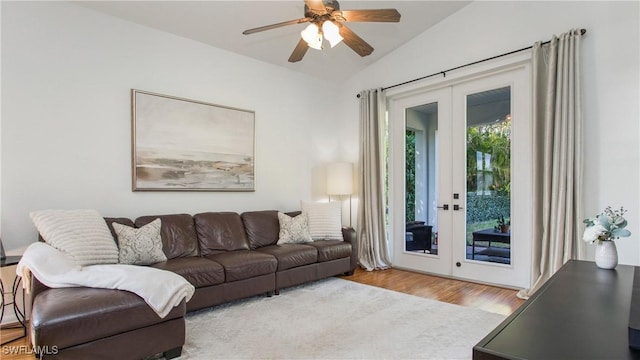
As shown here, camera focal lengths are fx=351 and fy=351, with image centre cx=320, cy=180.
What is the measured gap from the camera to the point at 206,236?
381 cm

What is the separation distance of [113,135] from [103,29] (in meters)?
1.06

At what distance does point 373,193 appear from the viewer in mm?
5035

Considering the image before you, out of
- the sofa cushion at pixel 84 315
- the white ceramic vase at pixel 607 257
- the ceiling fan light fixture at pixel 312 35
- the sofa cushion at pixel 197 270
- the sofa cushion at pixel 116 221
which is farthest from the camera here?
the sofa cushion at pixel 116 221

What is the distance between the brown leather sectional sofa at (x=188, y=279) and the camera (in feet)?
6.42

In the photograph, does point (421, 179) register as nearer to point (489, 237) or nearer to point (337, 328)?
point (489, 237)

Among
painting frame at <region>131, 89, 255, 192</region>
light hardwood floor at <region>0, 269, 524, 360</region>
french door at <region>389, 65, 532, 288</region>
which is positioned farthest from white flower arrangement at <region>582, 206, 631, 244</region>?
painting frame at <region>131, 89, 255, 192</region>

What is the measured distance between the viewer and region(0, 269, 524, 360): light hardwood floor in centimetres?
337

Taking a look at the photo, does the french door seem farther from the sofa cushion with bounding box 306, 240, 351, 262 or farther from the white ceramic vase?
the white ceramic vase

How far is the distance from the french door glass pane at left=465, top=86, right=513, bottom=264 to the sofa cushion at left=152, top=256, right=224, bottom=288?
3.02m

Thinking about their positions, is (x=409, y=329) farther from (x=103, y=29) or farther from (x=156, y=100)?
(x=103, y=29)

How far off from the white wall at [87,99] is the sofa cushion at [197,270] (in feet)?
3.12

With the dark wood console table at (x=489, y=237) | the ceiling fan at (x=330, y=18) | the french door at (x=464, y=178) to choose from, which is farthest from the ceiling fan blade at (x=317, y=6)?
the dark wood console table at (x=489, y=237)

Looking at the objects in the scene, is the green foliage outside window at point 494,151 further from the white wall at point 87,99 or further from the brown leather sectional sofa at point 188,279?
the white wall at point 87,99

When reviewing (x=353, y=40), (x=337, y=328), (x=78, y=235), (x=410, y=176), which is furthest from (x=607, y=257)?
(x=78, y=235)
